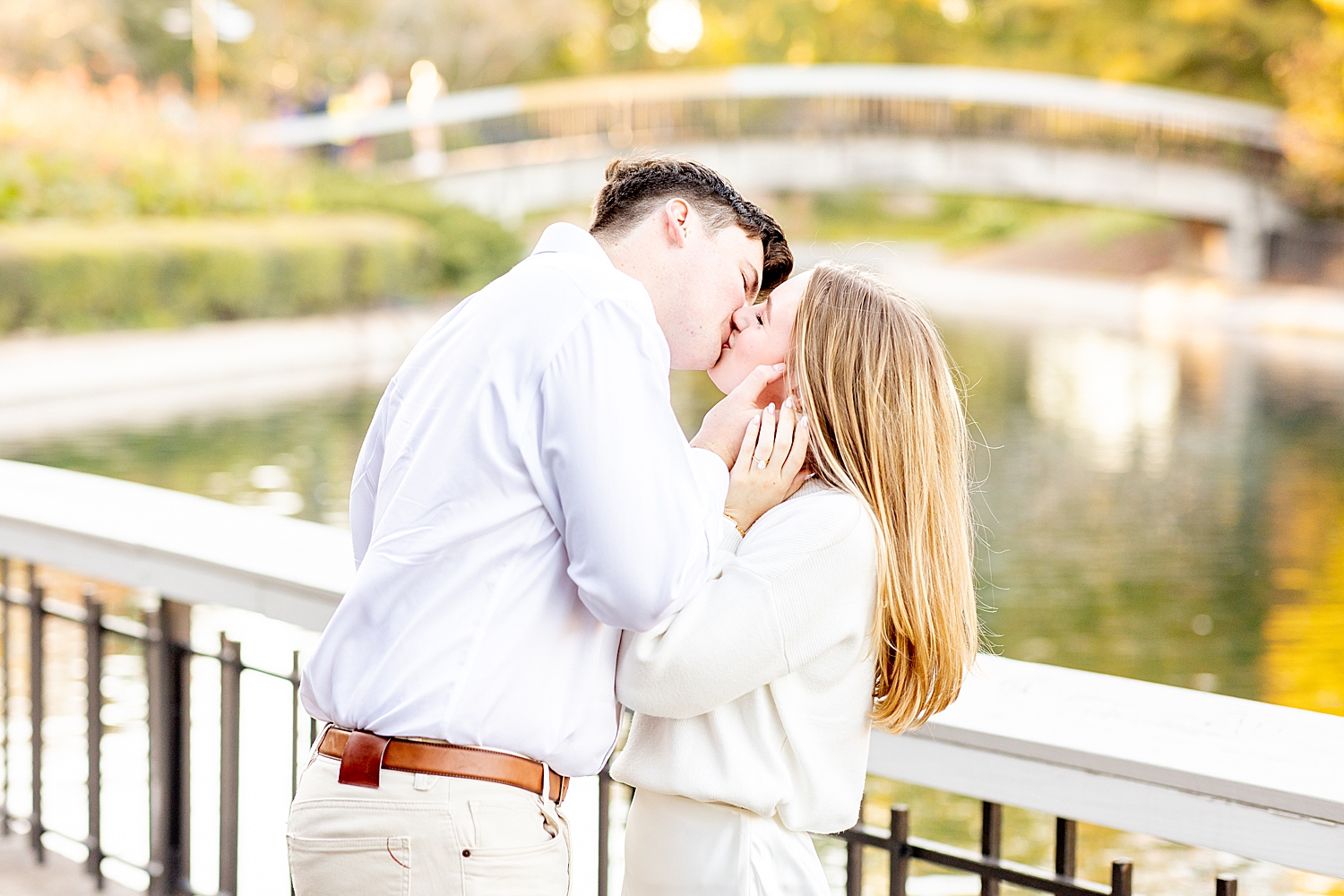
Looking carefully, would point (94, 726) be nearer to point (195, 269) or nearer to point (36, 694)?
point (36, 694)

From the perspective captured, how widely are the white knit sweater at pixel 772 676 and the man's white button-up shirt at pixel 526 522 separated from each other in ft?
0.22

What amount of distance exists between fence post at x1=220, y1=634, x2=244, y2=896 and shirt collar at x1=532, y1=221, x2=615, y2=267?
55.2 inches

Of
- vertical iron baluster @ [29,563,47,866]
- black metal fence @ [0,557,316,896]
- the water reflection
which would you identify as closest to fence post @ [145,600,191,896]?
black metal fence @ [0,557,316,896]

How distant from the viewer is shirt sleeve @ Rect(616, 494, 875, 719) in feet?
5.90

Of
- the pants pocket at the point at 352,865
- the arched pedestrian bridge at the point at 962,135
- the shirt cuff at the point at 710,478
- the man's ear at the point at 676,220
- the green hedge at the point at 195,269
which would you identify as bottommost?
the pants pocket at the point at 352,865

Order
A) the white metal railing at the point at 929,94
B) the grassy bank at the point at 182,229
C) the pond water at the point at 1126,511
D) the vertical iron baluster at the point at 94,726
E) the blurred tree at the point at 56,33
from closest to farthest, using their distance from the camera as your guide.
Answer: the vertical iron baluster at the point at 94,726, the pond water at the point at 1126,511, the grassy bank at the point at 182,229, the white metal railing at the point at 929,94, the blurred tree at the point at 56,33

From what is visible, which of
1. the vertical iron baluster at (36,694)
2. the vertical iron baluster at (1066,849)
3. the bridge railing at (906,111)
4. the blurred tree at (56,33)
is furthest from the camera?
the blurred tree at (56,33)

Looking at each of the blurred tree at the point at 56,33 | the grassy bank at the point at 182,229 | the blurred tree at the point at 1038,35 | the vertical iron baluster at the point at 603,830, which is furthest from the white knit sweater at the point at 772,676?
the blurred tree at the point at 56,33

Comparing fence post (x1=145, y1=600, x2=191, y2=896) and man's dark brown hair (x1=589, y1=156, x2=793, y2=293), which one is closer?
man's dark brown hair (x1=589, y1=156, x2=793, y2=293)

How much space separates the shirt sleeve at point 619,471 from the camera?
66.3 inches

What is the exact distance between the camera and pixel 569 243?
6.36 ft

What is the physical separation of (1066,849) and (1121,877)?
0.65ft

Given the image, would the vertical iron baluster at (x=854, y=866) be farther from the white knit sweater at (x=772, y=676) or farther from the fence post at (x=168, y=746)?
the fence post at (x=168, y=746)

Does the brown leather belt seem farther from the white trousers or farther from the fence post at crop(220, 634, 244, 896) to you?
the fence post at crop(220, 634, 244, 896)
